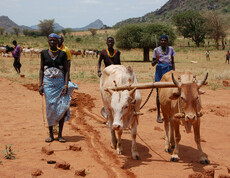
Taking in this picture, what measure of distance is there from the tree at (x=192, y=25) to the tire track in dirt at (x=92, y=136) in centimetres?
4992

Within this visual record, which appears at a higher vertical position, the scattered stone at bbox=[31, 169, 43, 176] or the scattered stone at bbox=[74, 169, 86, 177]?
the scattered stone at bbox=[31, 169, 43, 176]

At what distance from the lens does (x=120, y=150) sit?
563 centimetres

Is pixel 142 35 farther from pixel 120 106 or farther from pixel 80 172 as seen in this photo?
pixel 80 172

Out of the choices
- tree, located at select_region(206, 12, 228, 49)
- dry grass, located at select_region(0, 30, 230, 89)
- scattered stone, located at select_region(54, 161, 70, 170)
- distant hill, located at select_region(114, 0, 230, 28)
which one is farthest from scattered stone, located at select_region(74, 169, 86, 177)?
distant hill, located at select_region(114, 0, 230, 28)

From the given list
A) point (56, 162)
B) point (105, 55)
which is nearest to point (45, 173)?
point (56, 162)

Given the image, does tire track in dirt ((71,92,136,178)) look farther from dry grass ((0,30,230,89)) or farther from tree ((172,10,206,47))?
tree ((172,10,206,47))

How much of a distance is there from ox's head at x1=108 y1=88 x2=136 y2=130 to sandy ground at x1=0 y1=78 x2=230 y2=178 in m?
0.83

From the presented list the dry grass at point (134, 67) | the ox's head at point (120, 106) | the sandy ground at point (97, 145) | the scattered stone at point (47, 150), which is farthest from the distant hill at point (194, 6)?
the scattered stone at point (47, 150)

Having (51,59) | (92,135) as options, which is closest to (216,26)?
(92,135)

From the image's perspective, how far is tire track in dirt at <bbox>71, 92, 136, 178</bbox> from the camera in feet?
15.6

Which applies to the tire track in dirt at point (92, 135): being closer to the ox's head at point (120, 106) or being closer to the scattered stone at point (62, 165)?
the scattered stone at point (62, 165)

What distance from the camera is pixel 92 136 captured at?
6777 millimetres

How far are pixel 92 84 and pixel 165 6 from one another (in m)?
138

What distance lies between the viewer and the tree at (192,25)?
5696cm
